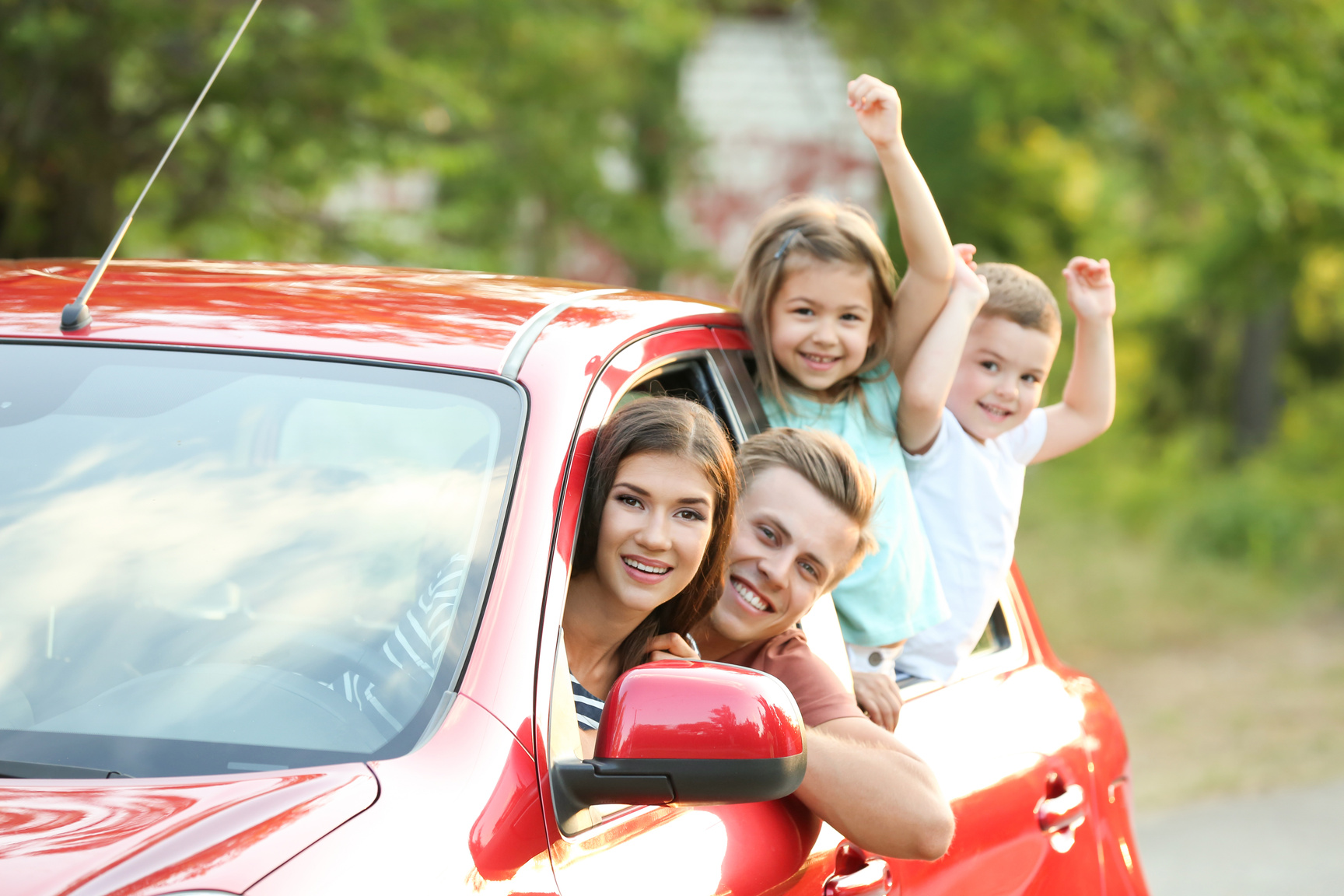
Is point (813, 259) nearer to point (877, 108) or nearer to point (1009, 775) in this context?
point (877, 108)

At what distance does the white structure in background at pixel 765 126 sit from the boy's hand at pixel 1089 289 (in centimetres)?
1238

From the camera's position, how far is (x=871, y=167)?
17734mm

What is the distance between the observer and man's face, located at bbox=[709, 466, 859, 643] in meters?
2.60

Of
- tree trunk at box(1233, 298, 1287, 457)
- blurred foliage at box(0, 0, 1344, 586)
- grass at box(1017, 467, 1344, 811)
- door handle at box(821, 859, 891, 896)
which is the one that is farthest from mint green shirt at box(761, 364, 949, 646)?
tree trunk at box(1233, 298, 1287, 457)

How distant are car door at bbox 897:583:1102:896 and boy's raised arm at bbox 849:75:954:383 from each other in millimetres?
709

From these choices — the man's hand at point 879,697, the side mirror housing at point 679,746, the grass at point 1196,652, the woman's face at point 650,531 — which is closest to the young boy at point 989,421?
the man's hand at point 879,697

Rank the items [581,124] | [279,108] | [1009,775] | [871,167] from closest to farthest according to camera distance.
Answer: [1009,775] < [279,108] < [581,124] < [871,167]

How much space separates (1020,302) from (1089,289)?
0.22m

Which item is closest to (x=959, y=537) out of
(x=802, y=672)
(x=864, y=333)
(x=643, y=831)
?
(x=864, y=333)

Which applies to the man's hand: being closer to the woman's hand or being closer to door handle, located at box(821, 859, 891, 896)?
door handle, located at box(821, 859, 891, 896)

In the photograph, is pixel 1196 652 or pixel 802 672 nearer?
pixel 802 672

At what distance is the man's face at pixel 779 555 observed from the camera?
8.52 feet

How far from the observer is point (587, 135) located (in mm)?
10430

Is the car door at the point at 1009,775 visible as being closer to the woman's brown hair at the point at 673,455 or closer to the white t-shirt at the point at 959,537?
the white t-shirt at the point at 959,537
